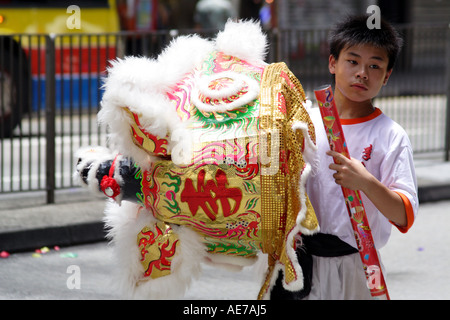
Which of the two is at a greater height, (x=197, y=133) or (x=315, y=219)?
(x=197, y=133)

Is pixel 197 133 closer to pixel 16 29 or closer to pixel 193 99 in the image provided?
pixel 193 99

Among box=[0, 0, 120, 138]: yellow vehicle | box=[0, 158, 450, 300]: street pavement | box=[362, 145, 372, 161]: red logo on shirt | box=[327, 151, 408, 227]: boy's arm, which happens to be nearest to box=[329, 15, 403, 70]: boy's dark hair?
box=[362, 145, 372, 161]: red logo on shirt

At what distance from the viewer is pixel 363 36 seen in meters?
2.58

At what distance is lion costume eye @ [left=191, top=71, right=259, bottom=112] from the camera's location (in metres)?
2.48

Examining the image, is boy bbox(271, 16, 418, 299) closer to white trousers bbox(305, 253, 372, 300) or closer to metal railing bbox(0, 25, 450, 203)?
white trousers bbox(305, 253, 372, 300)

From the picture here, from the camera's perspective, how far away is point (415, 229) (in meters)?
6.44

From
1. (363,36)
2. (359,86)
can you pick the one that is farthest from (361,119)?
(363,36)

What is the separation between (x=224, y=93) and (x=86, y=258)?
3300 mm

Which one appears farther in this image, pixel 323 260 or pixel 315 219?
pixel 323 260

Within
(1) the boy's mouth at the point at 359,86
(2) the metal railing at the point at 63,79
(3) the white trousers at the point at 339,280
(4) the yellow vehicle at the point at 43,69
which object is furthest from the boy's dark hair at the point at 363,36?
(4) the yellow vehicle at the point at 43,69

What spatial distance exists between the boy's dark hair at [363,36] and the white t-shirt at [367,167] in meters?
0.23
